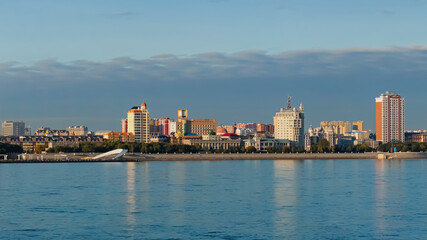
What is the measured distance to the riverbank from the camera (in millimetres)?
146000

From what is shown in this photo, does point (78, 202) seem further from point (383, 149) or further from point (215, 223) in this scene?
point (383, 149)

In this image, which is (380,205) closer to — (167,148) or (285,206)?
(285,206)

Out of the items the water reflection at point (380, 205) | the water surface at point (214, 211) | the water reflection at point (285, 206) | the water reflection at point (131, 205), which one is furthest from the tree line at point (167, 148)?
the water reflection at point (380, 205)

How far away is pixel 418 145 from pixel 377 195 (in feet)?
463

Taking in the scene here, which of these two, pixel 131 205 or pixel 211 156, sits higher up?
pixel 211 156

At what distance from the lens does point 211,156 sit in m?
162

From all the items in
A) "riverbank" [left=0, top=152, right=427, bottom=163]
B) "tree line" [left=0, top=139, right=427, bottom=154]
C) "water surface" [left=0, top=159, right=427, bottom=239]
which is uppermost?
"tree line" [left=0, top=139, right=427, bottom=154]

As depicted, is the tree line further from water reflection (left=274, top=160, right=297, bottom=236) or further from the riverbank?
water reflection (left=274, top=160, right=297, bottom=236)

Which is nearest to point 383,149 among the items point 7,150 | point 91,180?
point 7,150

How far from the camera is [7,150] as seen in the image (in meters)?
157

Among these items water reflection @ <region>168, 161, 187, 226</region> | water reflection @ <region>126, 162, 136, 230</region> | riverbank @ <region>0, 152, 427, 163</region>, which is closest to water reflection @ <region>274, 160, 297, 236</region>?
water reflection @ <region>168, 161, 187, 226</region>

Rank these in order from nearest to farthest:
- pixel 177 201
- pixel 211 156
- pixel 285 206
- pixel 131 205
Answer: pixel 285 206 → pixel 131 205 → pixel 177 201 → pixel 211 156

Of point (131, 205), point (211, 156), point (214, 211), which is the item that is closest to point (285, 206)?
point (214, 211)

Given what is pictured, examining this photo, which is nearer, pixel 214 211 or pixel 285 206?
pixel 214 211
